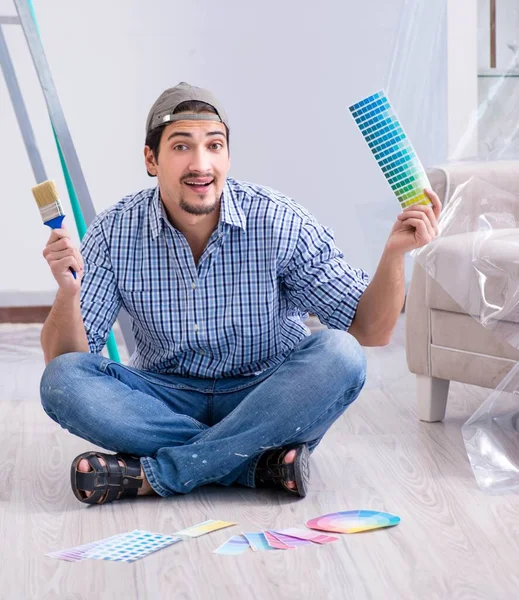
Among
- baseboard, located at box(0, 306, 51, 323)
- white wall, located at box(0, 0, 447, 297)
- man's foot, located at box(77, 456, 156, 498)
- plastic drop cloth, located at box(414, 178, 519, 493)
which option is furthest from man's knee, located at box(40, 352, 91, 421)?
baseboard, located at box(0, 306, 51, 323)

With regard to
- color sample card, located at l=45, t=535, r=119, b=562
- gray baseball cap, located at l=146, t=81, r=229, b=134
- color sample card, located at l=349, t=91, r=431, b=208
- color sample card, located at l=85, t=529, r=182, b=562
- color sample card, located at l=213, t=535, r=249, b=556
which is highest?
gray baseball cap, located at l=146, t=81, r=229, b=134

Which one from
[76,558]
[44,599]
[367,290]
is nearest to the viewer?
[44,599]

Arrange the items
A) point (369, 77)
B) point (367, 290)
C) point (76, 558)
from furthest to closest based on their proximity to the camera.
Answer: point (369, 77) → point (367, 290) → point (76, 558)

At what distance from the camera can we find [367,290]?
1.62m

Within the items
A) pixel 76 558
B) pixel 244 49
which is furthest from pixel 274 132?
pixel 76 558

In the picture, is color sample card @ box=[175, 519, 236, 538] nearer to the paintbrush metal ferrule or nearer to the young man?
the young man

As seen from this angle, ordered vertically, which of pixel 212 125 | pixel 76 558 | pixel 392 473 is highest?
pixel 212 125

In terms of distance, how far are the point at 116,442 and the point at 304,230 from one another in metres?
0.47

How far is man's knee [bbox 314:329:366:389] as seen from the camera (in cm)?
155

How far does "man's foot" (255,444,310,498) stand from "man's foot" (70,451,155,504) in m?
0.18

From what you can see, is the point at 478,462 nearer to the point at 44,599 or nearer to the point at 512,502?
the point at 512,502

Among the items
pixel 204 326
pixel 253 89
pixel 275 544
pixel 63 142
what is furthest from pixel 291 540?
pixel 253 89

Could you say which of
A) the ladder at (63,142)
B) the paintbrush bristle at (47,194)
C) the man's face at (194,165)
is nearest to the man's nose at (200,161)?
the man's face at (194,165)

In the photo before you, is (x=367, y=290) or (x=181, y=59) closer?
(x=367, y=290)
